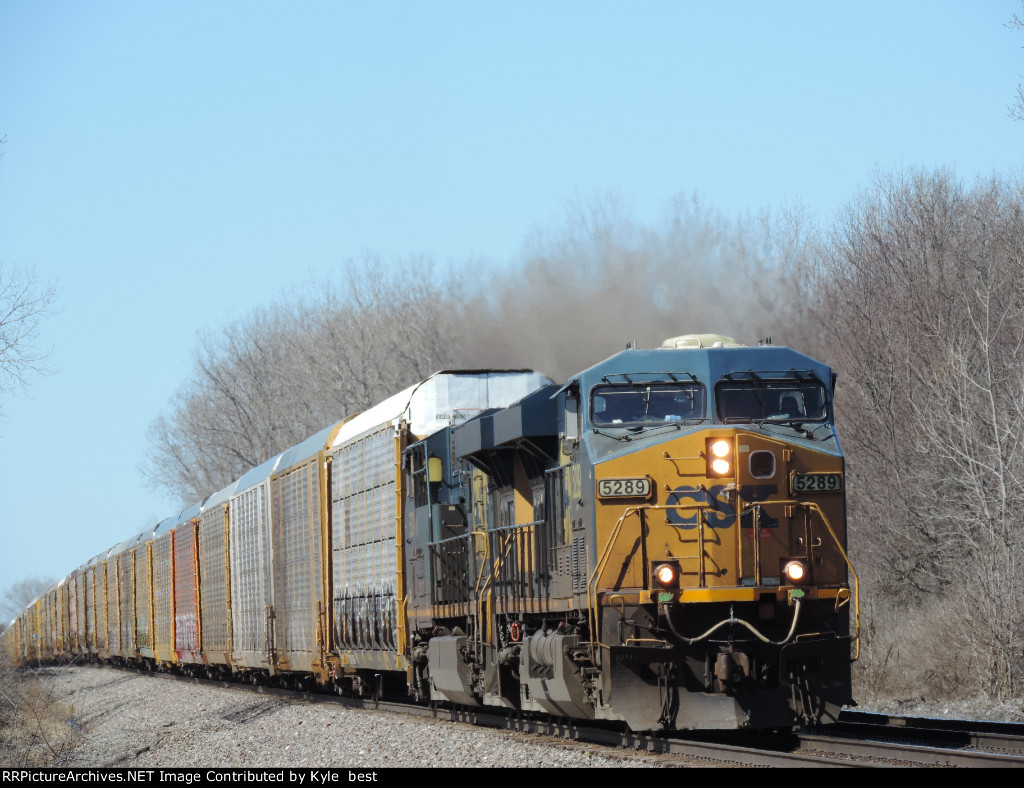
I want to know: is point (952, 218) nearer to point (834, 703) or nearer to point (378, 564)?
point (378, 564)

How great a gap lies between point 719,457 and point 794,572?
1.15m

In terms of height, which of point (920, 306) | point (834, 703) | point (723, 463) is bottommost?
point (834, 703)

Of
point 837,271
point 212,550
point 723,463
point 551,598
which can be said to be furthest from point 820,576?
point 837,271

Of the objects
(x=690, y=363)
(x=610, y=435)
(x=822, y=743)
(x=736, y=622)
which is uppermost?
(x=690, y=363)

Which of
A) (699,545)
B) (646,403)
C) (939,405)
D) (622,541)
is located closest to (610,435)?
(646,403)

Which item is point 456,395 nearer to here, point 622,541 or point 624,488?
point 624,488

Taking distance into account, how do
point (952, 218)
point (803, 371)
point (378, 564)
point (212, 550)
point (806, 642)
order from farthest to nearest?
point (952, 218), point (212, 550), point (378, 564), point (803, 371), point (806, 642)

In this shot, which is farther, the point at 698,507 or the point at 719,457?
the point at 719,457

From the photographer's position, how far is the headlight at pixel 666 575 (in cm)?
1039

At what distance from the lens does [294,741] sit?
13.9 m

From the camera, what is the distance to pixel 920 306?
28141 mm

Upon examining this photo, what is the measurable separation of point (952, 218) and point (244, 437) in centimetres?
3466

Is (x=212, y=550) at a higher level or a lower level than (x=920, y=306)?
lower

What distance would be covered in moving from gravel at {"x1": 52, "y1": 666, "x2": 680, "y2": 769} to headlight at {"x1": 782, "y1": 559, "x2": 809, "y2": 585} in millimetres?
1897
